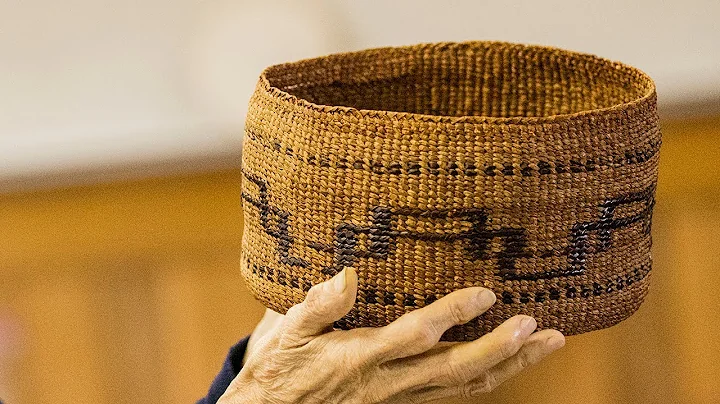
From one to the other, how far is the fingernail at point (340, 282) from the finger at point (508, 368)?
0.34 ft

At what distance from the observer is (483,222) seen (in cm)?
50

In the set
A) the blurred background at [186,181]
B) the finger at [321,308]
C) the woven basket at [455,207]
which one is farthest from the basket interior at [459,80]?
the blurred background at [186,181]

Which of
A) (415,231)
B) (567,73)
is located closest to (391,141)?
(415,231)

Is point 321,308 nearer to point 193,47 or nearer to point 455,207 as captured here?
point 455,207

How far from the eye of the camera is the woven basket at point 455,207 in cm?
50

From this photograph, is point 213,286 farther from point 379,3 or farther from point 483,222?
point 483,222

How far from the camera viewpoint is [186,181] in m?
1.12

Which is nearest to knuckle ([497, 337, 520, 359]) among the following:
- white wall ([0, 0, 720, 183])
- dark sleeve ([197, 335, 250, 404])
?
dark sleeve ([197, 335, 250, 404])

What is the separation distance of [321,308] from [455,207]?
10 cm

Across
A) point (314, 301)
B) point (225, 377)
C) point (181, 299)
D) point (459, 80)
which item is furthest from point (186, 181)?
point (314, 301)

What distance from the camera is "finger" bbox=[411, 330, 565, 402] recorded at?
517mm

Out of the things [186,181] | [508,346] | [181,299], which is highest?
[508,346]

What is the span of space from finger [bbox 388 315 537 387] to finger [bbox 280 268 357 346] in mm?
57

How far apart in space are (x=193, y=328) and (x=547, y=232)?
0.78 meters
